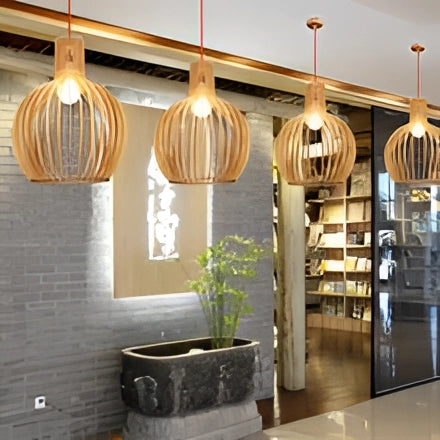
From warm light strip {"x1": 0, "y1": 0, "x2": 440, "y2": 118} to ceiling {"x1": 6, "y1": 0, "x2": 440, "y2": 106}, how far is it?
0.07 m

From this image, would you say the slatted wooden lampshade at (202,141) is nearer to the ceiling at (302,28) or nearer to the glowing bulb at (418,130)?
the ceiling at (302,28)

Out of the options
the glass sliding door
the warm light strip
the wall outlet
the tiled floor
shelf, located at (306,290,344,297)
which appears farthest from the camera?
shelf, located at (306,290,344,297)

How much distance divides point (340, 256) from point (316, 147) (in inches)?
336

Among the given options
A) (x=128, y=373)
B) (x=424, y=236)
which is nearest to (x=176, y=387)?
(x=128, y=373)

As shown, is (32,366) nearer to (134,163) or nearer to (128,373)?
(128,373)

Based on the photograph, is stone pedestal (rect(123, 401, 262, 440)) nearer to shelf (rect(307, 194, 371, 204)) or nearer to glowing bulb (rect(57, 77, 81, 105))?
glowing bulb (rect(57, 77, 81, 105))

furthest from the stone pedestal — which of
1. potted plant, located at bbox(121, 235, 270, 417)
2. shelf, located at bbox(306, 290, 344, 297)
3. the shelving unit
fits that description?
shelf, located at bbox(306, 290, 344, 297)

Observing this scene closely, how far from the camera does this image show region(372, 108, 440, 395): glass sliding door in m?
6.77

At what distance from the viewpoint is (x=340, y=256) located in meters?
11.6

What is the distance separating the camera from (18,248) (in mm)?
4949

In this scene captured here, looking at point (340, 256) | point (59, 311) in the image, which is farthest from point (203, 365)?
point (340, 256)

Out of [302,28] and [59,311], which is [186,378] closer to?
[59,311]

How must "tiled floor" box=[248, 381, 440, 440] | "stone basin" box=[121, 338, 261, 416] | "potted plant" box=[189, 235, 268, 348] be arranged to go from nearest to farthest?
"stone basin" box=[121, 338, 261, 416] < "tiled floor" box=[248, 381, 440, 440] < "potted plant" box=[189, 235, 268, 348]

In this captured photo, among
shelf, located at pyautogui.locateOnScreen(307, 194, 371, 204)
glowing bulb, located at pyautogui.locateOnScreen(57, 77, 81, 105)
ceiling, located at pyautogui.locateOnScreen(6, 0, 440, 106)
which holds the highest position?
ceiling, located at pyautogui.locateOnScreen(6, 0, 440, 106)
